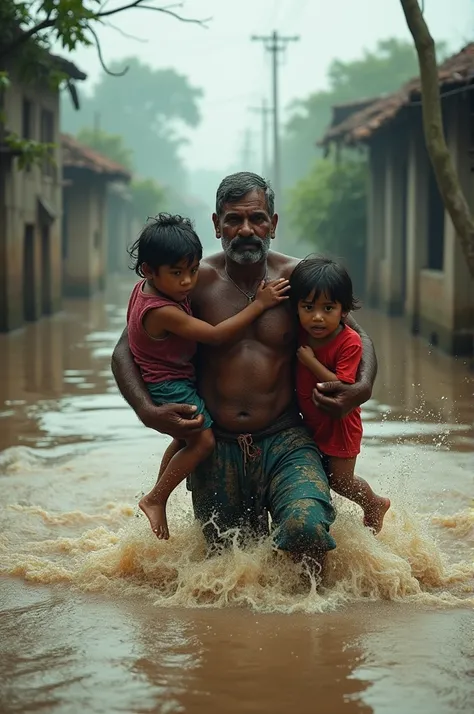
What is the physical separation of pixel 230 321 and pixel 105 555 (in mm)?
1429

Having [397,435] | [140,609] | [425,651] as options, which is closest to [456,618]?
[425,651]

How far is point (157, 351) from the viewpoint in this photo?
549cm

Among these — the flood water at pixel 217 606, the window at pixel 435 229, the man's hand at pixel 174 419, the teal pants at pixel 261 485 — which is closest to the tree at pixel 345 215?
the window at pixel 435 229

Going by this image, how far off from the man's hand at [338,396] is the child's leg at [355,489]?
34 cm

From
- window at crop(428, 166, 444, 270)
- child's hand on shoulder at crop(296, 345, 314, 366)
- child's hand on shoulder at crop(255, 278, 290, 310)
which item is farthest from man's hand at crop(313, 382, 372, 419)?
window at crop(428, 166, 444, 270)

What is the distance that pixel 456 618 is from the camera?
5133mm

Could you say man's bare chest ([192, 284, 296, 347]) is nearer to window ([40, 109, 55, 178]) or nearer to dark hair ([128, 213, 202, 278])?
dark hair ([128, 213, 202, 278])

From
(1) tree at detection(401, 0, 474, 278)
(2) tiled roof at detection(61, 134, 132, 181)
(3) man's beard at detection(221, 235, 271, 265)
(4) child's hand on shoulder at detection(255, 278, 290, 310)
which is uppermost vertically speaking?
(2) tiled roof at detection(61, 134, 132, 181)

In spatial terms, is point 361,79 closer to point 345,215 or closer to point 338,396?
point 345,215

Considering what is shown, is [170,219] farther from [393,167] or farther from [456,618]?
[393,167]

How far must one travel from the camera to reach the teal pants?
5.27 meters

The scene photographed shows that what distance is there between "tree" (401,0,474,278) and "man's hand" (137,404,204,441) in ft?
Result: 17.4

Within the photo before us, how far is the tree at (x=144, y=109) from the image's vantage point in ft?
339

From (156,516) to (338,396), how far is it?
1.03 m
